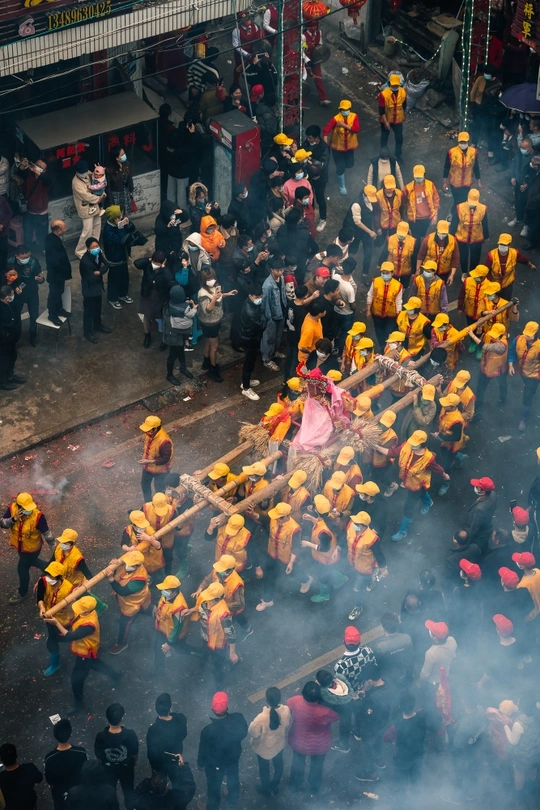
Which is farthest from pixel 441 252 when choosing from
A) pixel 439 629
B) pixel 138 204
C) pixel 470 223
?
pixel 439 629

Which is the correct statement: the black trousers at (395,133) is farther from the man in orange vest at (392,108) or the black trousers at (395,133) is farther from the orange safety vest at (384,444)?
the orange safety vest at (384,444)

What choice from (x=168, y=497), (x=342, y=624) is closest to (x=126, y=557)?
(x=168, y=497)

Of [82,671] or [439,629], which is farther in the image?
[82,671]

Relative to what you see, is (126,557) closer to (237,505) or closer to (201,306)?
(237,505)

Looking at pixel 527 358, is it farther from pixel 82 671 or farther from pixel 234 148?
pixel 82 671

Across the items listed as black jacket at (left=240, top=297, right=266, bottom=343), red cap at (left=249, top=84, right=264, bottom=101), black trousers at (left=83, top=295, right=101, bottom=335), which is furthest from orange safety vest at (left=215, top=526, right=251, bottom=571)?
red cap at (left=249, top=84, right=264, bottom=101)

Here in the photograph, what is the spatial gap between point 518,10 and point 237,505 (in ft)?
35.0

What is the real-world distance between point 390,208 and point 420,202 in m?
0.50

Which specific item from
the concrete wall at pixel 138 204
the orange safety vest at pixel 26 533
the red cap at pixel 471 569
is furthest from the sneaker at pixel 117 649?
the concrete wall at pixel 138 204

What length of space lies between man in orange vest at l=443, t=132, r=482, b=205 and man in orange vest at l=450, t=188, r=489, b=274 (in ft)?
2.81

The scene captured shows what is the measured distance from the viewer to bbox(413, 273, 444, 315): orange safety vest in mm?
16656

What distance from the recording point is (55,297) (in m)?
17.4

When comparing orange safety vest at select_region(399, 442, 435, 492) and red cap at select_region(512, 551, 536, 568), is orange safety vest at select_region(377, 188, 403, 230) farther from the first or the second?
red cap at select_region(512, 551, 536, 568)

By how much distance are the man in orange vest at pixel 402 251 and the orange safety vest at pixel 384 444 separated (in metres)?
3.43
